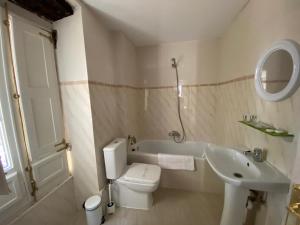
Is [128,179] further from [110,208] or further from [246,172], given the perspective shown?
[246,172]

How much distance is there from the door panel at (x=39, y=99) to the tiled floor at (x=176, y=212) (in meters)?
0.72

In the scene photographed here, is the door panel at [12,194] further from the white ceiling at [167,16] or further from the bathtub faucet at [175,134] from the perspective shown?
the bathtub faucet at [175,134]

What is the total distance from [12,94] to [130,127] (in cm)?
160

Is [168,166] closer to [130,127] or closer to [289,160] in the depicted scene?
[130,127]

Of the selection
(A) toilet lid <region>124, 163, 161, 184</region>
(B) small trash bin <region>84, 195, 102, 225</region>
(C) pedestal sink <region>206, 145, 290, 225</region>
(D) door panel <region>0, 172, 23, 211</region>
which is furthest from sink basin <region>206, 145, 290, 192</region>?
(D) door panel <region>0, 172, 23, 211</region>

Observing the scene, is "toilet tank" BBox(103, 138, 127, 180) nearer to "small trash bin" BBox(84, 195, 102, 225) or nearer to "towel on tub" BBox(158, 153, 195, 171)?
"small trash bin" BBox(84, 195, 102, 225)

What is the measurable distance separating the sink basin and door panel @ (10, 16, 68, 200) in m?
1.60

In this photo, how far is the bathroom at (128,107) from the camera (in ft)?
3.71

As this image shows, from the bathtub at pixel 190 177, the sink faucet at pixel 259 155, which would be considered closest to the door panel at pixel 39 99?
the bathtub at pixel 190 177

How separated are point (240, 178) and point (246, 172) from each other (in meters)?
0.27

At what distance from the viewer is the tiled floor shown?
163 cm

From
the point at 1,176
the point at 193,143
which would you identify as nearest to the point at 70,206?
the point at 1,176

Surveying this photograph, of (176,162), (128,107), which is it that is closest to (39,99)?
(128,107)

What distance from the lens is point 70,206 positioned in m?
1.71
